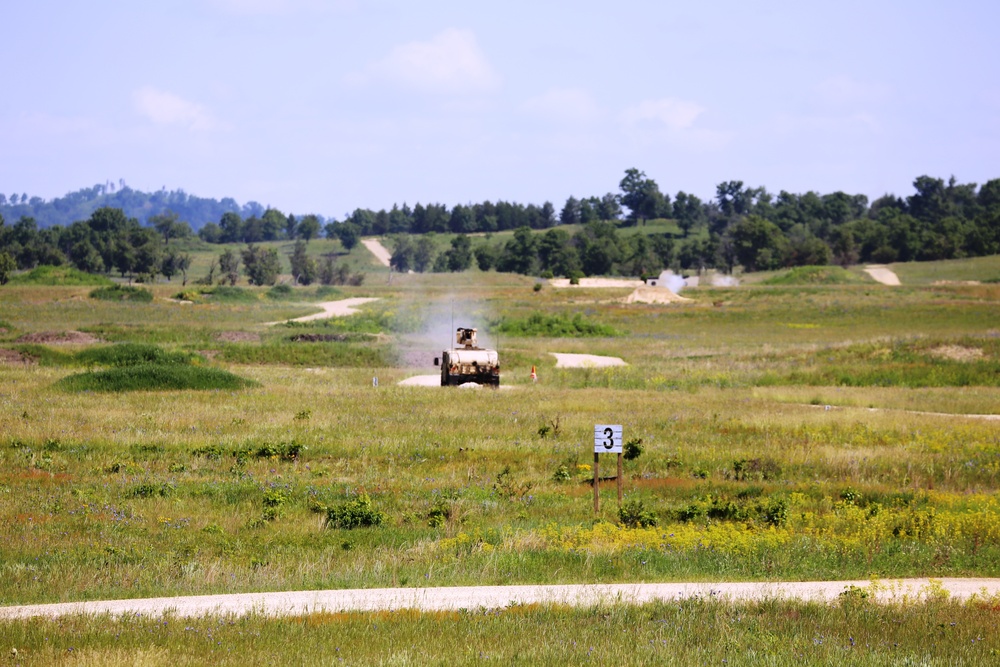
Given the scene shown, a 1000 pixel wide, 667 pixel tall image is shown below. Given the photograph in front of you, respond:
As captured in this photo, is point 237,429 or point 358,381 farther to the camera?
point 358,381

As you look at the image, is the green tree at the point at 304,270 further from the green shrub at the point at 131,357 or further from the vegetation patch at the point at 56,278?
the green shrub at the point at 131,357

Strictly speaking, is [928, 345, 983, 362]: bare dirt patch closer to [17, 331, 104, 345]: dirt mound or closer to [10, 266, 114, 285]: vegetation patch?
[17, 331, 104, 345]: dirt mound

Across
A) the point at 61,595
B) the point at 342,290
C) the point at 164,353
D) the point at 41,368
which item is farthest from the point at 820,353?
the point at 342,290

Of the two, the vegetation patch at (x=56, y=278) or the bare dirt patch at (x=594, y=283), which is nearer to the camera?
the vegetation patch at (x=56, y=278)

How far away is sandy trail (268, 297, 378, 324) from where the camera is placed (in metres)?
98.8

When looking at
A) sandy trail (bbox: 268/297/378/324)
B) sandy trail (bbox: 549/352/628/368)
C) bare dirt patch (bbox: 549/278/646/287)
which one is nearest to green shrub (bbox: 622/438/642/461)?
sandy trail (bbox: 549/352/628/368)

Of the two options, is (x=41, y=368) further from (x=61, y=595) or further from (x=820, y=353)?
(x=820, y=353)

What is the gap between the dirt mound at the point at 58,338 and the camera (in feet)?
219

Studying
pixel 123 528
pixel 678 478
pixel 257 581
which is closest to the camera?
pixel 257 581

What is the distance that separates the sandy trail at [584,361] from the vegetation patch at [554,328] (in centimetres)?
2004

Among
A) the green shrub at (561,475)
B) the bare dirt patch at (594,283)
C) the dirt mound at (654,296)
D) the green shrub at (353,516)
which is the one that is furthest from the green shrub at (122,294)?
the green shrub at (353,516)

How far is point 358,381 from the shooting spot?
161 ft

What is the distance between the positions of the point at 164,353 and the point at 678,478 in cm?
3431

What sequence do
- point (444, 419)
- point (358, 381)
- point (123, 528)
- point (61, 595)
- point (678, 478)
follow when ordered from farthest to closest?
1. point (358, 381)
2. point (444, 419)
3. point (678, 478)
4. point (123, 528)
5. point (61, 595)
